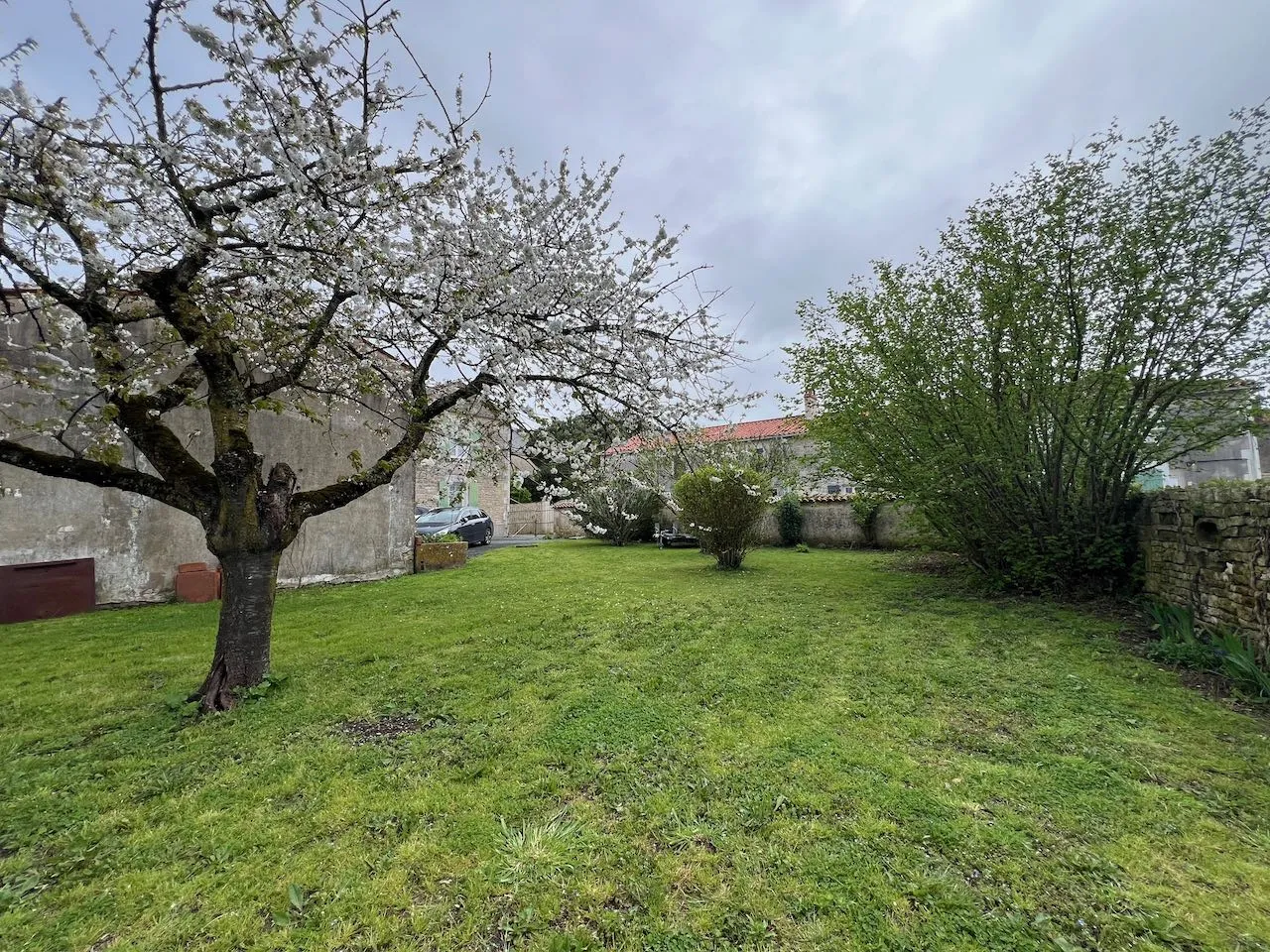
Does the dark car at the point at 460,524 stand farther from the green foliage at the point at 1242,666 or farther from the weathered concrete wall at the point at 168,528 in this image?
the green foliage at the point at 1242,666

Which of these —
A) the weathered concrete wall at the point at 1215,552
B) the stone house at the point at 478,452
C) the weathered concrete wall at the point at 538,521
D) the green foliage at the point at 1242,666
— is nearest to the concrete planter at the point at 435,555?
the stone house at the point at 478,452

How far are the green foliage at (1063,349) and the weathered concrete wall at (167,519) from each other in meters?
7.07

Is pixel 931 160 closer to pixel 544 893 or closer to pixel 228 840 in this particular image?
pixel 544 893

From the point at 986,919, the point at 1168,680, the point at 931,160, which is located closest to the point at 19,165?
the point at 986,919

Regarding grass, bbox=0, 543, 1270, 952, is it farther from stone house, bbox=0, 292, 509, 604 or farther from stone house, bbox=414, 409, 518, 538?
stone house, bbox=0, 292, 509, 604

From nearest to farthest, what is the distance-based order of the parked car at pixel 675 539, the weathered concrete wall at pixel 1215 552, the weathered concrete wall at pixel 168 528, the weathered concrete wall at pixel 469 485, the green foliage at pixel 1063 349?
the weathered concrete wall at pixel 1215 552 < the green foliage at pixel 1063 349 < the weathered concrete wall at pixel 469 485 < the weathered concrete wall at pixel 168 528 < the parked car at pixel 675 539

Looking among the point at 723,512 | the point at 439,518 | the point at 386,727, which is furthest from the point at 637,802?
the point at 439,518

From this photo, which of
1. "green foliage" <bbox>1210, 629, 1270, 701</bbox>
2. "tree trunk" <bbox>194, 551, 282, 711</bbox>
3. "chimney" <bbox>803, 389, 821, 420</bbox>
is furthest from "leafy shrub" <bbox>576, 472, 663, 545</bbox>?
"green foliage" <bbox>1210, 629, 1270, 701</bbox>

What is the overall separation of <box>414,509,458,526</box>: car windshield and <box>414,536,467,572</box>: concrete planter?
510 centimetres

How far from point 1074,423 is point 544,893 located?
765cm

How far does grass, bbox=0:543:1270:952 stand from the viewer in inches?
71.7

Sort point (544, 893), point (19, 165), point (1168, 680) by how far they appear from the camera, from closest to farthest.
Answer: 1. point (544, 893)
2. point (19, 165)
3. point (1168, 680)

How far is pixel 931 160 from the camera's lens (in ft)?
22.9

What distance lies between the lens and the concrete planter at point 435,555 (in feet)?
36.4
